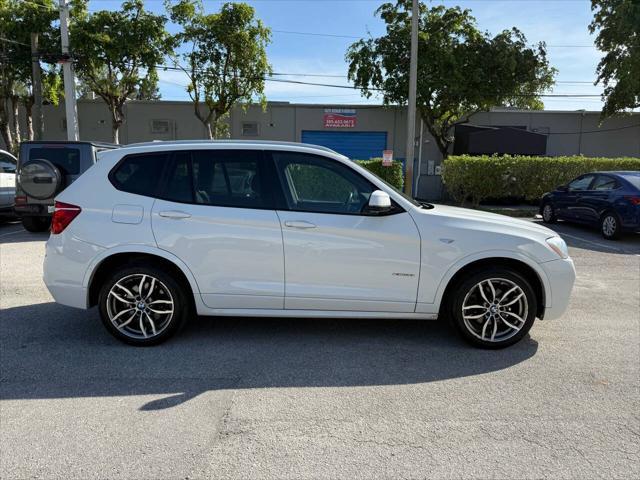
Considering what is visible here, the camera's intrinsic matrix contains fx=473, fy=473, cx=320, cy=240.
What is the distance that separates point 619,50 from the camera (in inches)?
858

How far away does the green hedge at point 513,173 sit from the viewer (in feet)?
51.7

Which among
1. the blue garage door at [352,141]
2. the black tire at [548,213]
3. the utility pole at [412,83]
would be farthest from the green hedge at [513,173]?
the blue garage door at [352,141]

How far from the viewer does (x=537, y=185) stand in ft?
53.1

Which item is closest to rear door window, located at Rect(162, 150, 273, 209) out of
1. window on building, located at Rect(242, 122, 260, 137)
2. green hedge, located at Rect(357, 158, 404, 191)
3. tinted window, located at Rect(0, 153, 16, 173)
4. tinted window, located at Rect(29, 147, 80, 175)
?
tinted window, located at Rect(29, 147, 80, 175)

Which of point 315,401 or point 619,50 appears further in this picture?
point 619,50

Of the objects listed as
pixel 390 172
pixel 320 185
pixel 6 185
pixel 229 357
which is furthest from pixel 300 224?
pixel 390 172

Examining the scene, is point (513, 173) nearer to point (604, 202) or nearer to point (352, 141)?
point (604, 202)

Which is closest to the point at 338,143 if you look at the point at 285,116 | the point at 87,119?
the point at 285,116

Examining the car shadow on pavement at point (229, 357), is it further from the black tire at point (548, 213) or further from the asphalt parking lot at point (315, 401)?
the black tire at point (548, 213)

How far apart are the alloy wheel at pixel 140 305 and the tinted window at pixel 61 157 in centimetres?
641

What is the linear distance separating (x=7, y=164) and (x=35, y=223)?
2001mm

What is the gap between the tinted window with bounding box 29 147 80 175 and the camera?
31.1 feet

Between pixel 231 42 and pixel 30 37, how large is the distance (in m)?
Answer: 7.96

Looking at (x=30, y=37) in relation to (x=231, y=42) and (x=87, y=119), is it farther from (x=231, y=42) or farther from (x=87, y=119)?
(x=231, y=42)
